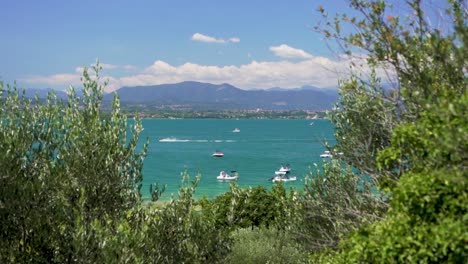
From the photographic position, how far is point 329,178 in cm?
1788

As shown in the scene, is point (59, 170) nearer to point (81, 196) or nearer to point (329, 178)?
point (81, 196)

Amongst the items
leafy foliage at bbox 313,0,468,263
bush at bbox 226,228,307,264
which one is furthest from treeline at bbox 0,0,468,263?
bush at bbox 226,228,307,264

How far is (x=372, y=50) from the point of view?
1114 cm

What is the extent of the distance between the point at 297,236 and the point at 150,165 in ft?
406

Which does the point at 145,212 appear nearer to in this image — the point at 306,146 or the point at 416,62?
the point at 416,62

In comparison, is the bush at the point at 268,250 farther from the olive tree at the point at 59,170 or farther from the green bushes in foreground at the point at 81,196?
the olive tree at the point at 59,170

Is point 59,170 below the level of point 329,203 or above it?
above

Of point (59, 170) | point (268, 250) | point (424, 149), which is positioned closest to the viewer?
point (424, 149)

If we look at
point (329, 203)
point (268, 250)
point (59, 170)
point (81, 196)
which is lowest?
point (268, 250)

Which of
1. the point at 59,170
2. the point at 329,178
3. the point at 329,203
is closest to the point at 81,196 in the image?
the point at 59,170

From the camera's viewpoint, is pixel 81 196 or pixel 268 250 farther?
pixel 268 250

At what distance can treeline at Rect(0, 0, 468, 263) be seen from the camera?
7.66 m

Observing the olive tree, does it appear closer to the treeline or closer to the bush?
the treeline

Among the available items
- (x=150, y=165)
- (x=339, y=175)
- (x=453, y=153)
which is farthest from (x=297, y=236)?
(x=150, y=165)
